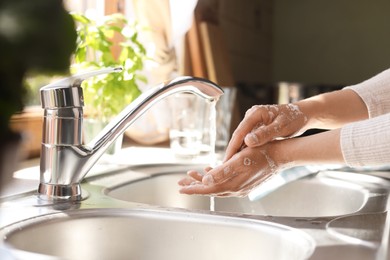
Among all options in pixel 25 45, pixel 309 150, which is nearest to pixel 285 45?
pixel 309 150

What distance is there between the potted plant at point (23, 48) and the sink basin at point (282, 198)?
917 mm

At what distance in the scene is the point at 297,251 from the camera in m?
0.67

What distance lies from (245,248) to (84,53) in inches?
22.8

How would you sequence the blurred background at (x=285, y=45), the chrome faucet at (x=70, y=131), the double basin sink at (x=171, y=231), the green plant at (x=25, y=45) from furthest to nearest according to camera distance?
1. the blurred background at (x=285, y=45)
2. the chrome faucet at (x=70, y=131)
3. the double basin sink at (x=171, y=231)
4. the green plant at (x=25, y=45)

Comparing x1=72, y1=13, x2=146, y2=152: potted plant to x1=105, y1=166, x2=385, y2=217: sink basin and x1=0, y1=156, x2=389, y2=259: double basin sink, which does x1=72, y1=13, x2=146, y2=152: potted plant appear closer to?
x1=105, y1=166, x2=385, y2=217: sink basin

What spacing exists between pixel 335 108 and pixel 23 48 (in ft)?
3.12

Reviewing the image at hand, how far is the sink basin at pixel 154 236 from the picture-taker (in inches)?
28.6

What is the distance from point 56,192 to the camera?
83cm

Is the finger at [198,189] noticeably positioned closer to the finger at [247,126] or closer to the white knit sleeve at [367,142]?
the finger at [247,126]

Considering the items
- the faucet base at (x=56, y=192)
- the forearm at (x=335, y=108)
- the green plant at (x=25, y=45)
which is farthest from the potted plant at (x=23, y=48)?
the forearm at (x=335, y=108)

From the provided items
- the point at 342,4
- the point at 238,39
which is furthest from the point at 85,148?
the point at 342,4

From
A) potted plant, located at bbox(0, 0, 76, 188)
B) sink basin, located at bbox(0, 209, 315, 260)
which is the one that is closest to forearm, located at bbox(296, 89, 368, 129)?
sink basin, located at bbox(0, 209, 315, 260)

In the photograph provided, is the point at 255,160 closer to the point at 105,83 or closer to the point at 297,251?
the point at 297,251

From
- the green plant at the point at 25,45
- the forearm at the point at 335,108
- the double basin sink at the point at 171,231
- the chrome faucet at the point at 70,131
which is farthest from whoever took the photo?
the forearm at the point at 335,108
